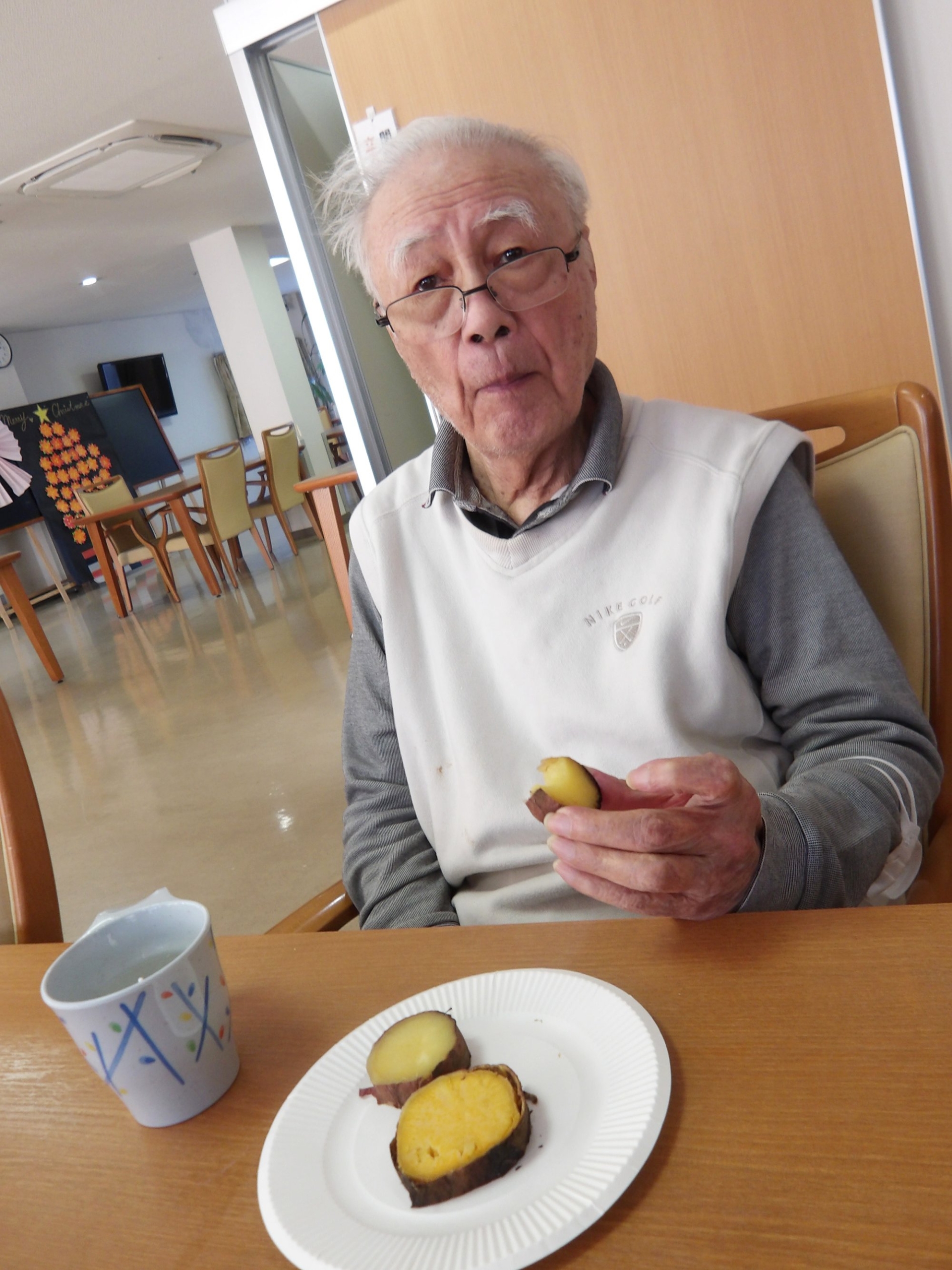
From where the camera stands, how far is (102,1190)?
530 millimetres

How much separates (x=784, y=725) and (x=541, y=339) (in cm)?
47

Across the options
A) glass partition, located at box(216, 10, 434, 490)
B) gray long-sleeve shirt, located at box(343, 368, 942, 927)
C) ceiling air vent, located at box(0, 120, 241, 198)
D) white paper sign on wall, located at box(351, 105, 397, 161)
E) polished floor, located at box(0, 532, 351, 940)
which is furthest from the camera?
ceiling air vent, located at box(0, 120, 241, 198)

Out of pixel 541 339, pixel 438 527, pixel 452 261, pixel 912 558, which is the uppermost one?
pixel 452 261

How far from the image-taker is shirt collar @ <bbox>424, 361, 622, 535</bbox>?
A: 98 cm

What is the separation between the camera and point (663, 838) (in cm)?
59

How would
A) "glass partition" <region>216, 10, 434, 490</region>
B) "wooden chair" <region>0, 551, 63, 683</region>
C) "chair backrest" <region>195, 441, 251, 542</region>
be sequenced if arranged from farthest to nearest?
"chair backrest" <region>195, 441, 251, 542</region>, "wooden chair" <region>0, 551, 63, 683</region>, "glass partition" <region>216, 10, 434, 490</region>

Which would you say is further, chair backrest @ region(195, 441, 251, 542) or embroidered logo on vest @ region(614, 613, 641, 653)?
chair backrest @ region(195, 441, 251, 542)

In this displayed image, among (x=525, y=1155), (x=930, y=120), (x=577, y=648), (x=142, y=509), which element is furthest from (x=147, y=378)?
(x=525, y=1155)

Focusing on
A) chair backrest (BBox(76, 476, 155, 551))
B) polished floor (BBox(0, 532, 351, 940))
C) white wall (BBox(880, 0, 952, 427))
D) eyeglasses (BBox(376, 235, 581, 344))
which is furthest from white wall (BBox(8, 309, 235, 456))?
eyeglasses (BBox(376, 235, 581, 344))

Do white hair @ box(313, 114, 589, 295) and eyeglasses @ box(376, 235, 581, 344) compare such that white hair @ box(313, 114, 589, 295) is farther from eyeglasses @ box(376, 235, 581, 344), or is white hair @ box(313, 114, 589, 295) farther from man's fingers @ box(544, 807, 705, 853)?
man's fingers @ box(544, 807, 705, 853)

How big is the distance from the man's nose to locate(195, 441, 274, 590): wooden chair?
6.45 metres

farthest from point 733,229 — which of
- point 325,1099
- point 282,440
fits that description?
point 282,440

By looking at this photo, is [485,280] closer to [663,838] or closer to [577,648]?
[577,648]

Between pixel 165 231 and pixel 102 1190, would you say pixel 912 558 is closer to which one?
pixel 102 1190
